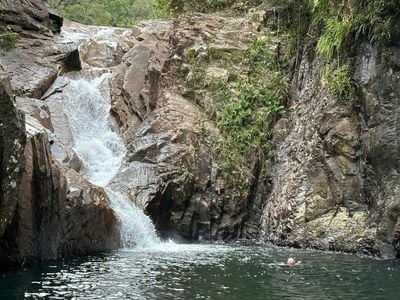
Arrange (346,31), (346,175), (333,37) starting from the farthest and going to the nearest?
(333,37)
(346,31)
(346,175)

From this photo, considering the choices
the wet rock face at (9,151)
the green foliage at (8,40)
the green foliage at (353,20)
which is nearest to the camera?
the wet rock face at (9,151)

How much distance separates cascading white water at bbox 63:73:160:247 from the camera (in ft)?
60.6

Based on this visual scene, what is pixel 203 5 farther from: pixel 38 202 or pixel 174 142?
pixel 38 202

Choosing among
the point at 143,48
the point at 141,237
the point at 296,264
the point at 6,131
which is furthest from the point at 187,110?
the point at 6,131

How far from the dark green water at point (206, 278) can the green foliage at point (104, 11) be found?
1186 inches

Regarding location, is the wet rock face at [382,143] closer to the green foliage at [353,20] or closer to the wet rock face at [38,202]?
the green foliage at [353,20]

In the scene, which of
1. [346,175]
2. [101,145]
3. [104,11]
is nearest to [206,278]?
[346,175]

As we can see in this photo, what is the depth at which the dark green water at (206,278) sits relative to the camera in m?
10.9

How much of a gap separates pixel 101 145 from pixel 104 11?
38293 millimetres

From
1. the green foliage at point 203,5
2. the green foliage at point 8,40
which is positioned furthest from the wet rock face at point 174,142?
the green foliage at point 8,40

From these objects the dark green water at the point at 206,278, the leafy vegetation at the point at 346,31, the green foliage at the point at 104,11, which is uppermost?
the green foliage at the point at 104,11

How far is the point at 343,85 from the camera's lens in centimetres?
1872

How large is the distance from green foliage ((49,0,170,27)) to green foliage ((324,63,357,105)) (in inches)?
996

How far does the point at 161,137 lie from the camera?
70.1 ft
